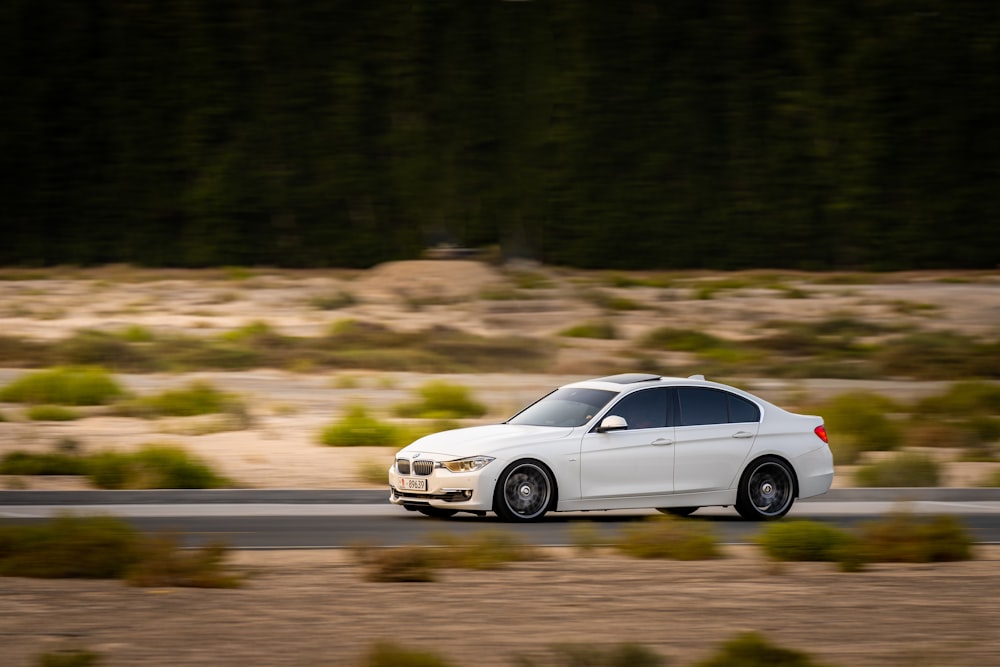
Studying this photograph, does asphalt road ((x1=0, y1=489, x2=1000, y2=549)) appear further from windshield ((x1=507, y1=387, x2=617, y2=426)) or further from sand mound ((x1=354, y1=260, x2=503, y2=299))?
sand mound ((x1=354, y1=260, x2=503, y2=299))

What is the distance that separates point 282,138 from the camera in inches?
2485

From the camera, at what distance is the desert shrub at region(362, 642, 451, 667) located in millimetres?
7339

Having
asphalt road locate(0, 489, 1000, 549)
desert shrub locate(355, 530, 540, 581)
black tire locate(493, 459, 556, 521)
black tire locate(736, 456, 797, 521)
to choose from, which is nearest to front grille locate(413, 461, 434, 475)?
asphalt road locate(0, 489, 1000, 549)

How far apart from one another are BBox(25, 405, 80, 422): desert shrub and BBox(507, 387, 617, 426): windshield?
11.9 meters

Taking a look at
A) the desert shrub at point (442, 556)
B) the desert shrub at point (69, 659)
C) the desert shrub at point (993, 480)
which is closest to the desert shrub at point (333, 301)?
the desert shrub at point (993, 480)

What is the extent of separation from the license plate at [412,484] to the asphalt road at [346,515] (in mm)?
353

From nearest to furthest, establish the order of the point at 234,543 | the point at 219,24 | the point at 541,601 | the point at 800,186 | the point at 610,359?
the point at 541,601
the point at 234,543
the point at 610,359
the point at 800,186
the point at 219,24

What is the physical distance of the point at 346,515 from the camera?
50.7ft

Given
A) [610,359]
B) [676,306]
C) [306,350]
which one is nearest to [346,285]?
[676,306]

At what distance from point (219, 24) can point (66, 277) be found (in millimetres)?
12793

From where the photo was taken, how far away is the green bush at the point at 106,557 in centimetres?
1038

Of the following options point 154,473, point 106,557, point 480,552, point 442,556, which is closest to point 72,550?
point 106,557

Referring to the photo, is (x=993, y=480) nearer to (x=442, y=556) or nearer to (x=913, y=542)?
(x=913, y=542)

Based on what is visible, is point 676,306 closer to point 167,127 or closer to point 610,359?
point 610,359
